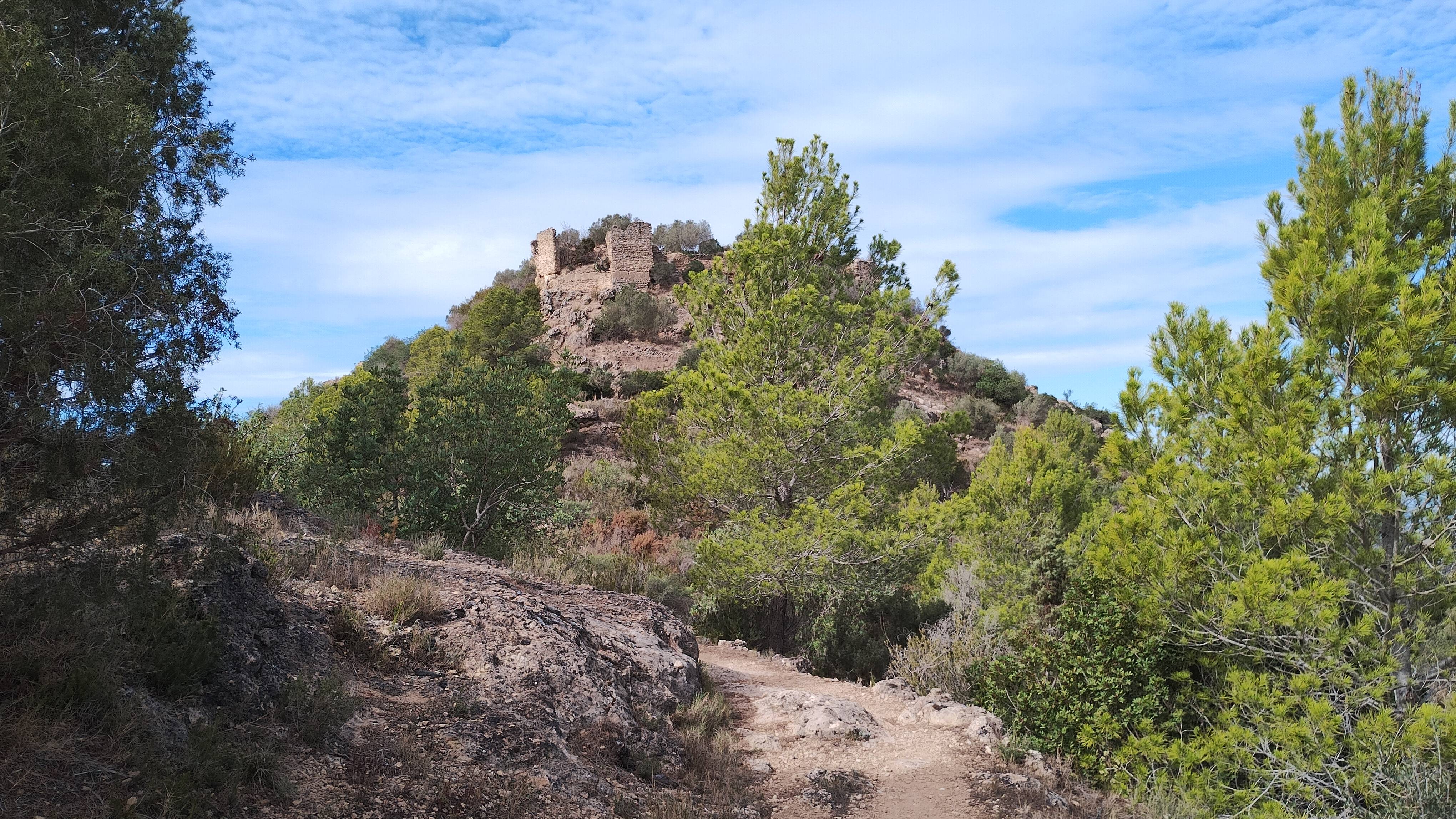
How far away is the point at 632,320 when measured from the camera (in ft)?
129

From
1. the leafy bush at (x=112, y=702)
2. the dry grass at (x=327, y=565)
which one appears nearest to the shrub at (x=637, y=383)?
the dry grass at (x=327, y=565)

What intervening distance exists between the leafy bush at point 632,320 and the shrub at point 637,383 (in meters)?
6.71

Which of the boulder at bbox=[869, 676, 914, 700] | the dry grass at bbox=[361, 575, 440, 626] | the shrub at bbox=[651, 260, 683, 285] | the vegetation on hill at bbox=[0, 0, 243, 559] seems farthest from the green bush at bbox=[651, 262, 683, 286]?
the vegetation on hill at bbox=[0, 0, 243, 559]

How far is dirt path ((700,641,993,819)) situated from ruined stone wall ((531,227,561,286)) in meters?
38.6

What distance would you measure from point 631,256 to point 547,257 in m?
6.18

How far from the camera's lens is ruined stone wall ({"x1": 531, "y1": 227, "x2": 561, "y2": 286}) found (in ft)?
149

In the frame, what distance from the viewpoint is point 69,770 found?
3.89m

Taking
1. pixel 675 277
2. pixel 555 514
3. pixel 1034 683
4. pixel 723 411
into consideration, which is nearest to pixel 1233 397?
pixel 1034 683

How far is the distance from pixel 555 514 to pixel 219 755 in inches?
340

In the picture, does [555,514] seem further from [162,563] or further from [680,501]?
[162,563]

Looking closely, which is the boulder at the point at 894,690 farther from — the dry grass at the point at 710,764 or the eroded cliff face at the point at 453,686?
the eroded cliff face at the point at 453,686

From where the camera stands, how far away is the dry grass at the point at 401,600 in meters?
6.68

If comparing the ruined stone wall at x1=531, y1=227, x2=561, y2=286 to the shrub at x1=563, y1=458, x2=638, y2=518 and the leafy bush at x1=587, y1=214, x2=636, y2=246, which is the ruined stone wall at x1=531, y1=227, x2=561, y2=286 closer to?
the leafy bush at x1=587, y1=214, x2=636, y2=246

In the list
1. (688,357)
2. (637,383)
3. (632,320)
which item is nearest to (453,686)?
(637,383)
